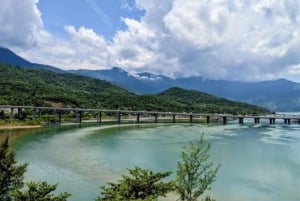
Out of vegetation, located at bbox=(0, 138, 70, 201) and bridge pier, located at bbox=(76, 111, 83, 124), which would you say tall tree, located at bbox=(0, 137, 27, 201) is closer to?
vegetation, located at bbox=(0, 138, 70, 201)

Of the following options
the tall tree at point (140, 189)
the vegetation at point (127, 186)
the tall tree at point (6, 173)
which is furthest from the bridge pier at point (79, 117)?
the tall tree at point (140, 189)

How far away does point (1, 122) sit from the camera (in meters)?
99.8

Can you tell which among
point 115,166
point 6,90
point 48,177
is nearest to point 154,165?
point 115,166

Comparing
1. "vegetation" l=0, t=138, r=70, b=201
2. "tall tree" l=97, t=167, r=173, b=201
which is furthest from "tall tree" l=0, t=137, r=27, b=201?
"tall tree" l=97, t=167, r=173, b=201

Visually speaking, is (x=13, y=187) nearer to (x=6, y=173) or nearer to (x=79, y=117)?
(x=6, y=173)

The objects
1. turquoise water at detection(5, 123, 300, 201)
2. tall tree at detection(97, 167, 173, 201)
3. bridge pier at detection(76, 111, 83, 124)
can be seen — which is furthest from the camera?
bridge pier at detection(76, 111, 83, 124)

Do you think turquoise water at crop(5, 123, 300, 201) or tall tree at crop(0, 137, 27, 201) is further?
turquoise water at crop(5, 123, 300, 201)

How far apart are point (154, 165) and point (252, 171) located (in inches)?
473

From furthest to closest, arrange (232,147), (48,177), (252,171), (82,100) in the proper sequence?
1. (82,100)
2. (232,147)
3. (252,171)
4. (48,177)

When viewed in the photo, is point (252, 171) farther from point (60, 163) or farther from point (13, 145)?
point (13, 145)

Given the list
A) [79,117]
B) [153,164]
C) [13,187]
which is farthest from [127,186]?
[79,117]

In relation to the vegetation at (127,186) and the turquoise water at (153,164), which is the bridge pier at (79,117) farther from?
Result: the vegetation at (127,186)

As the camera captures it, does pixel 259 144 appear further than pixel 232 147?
Yes

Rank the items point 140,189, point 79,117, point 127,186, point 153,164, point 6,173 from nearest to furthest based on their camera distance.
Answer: point 6,173, point 127,186, point 140,189, point 153,164, point 79,117
